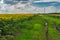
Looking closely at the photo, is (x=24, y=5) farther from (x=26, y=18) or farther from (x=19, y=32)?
(x=19, y=32)

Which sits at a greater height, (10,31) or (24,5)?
(24,5)

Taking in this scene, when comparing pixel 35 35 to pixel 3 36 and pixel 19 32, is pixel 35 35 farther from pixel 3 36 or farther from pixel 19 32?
pixel 3 36

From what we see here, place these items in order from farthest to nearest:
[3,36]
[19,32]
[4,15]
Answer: [4,15] < [19,32] < [3,36]

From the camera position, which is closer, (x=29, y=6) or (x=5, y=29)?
(x=5, y=29)

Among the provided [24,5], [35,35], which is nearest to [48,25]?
[35,35]

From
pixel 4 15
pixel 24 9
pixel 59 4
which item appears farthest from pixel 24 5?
pixel 59 4

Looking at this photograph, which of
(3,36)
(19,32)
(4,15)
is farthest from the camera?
(4,15)
